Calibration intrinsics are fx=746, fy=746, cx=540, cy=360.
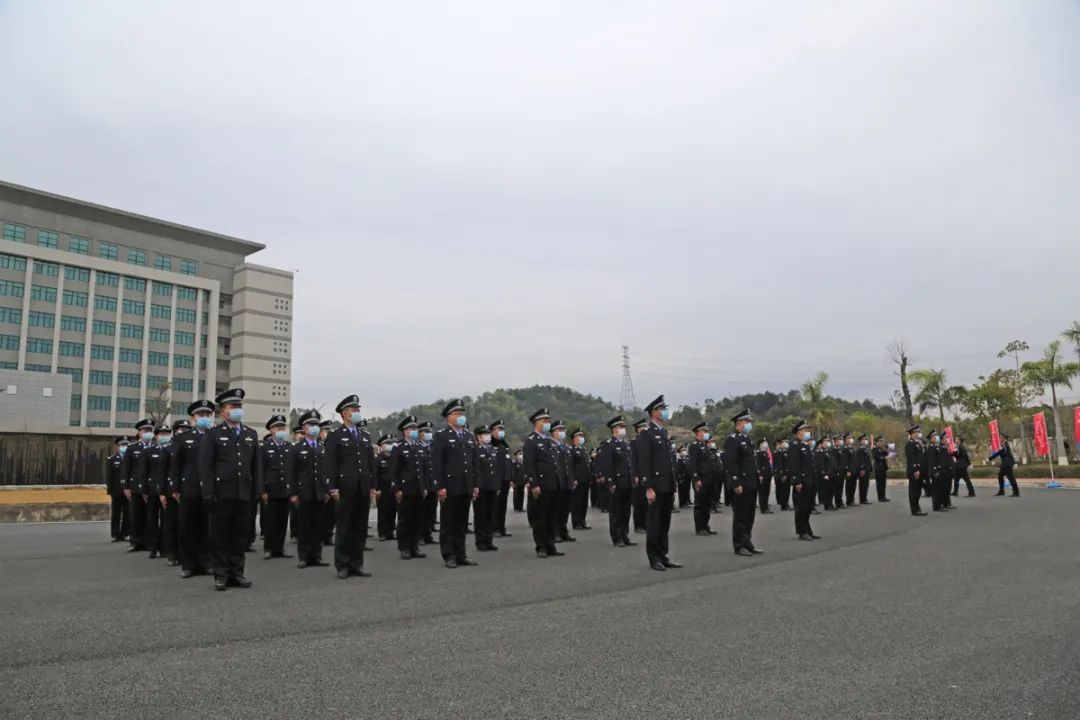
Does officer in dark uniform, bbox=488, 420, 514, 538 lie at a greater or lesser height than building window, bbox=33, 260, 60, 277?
lesser

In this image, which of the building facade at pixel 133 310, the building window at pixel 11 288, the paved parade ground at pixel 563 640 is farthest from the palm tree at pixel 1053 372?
the building window at pixel 11 288

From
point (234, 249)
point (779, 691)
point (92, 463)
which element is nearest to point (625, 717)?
point (779, 691)

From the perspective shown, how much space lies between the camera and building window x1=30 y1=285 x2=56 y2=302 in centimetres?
6431

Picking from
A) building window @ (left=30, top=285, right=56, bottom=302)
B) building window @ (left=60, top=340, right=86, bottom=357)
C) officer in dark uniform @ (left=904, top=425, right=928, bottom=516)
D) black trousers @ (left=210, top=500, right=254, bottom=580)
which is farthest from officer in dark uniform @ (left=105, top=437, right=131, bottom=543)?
building window @ (left=30, top=285, right=56, bottom=302)

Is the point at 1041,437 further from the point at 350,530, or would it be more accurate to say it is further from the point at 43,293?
the point at 43,293

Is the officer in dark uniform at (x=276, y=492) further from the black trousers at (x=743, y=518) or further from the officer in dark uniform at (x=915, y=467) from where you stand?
the officer in dark uniform at (x=915, y=467)

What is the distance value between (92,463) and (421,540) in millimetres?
25231

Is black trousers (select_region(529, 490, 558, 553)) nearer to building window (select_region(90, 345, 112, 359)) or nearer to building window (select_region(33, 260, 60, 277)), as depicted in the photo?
building window (select_region(90, 345, 112, 359))

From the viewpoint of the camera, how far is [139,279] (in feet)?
232

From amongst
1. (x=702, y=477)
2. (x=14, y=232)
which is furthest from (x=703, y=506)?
(x=14, y=232)

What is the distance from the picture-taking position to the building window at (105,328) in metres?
67.9

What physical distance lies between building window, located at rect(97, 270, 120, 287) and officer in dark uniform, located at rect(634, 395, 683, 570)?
7192 centimetres

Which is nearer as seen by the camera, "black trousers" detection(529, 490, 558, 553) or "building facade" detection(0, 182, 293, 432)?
"black trousers" detection(529, 490, 558, 553)

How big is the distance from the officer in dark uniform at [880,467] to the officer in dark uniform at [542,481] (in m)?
15.6
